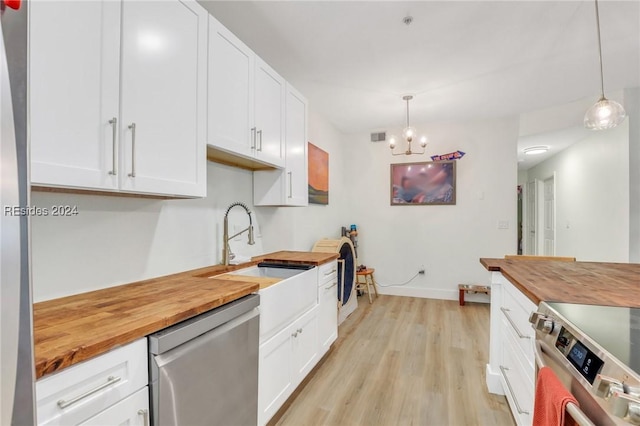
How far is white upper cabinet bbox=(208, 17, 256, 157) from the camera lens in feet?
5.50

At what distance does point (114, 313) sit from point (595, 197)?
5.35 meters

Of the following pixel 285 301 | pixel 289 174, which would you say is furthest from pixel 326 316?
pixel 289 174

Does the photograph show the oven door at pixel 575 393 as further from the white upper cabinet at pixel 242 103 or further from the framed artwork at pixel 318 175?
the framed artwork at pixel 318 175

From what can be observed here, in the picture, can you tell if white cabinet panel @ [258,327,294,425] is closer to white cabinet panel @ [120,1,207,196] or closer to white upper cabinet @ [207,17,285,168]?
white cabinet panel @ [120,1,207,196]

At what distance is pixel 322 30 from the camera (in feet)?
7.11

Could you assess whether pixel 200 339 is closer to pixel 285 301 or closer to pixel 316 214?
pixel 285 301

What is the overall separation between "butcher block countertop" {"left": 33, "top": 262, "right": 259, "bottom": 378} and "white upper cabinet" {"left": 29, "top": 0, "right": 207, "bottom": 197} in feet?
1.46

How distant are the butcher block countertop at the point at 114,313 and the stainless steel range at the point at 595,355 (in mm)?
1191

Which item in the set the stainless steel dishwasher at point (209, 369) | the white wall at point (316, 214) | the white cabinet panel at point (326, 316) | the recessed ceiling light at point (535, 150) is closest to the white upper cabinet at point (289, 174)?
the white wall at point (316, 214)

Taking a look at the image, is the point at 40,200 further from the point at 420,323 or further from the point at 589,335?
the point at 420,323

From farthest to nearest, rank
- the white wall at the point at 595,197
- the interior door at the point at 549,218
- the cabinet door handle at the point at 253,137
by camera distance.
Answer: the interior door at the point at 549,218
the white wall at the point at 595,197
the cabinet door handle at the point at 253,137

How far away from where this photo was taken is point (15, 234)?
551 mm

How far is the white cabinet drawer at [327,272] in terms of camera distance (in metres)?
2.45

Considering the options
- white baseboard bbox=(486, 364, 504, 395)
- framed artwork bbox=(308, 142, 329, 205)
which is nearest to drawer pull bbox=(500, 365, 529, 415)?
white baseboard bbox=(486, 364, 504, 395)
